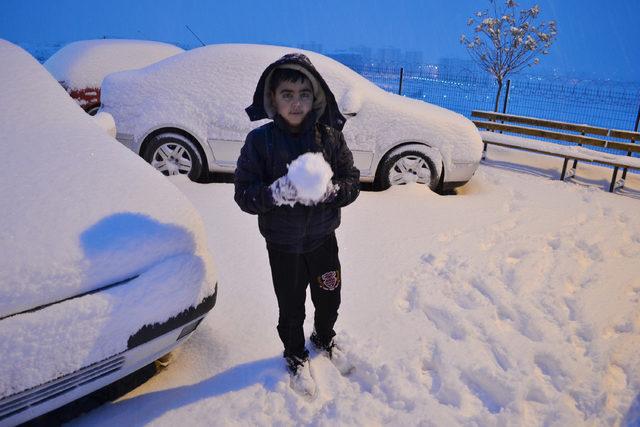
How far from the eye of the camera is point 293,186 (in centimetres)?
164

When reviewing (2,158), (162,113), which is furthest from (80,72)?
(2,158)

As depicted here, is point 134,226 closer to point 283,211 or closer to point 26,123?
point 283,211

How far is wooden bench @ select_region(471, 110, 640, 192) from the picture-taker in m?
5.63

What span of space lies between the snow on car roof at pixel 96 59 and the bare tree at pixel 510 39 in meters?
8.85

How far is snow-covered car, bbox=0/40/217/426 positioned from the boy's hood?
635 mm

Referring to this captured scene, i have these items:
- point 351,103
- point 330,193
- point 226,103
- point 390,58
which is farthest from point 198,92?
point 390,58

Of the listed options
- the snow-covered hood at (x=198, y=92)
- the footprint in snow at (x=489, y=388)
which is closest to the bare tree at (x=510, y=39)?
the snow-covered hood at (x=198, y=92)

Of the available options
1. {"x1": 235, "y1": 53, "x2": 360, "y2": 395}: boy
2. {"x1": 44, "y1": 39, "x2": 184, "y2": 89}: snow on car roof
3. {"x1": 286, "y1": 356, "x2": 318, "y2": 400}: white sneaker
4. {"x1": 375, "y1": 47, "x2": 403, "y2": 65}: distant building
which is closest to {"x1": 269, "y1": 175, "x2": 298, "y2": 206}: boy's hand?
{"x1": 235, "y1": 53, "x2": 360, "y2": 395}: boy

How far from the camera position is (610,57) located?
18938 centimetres

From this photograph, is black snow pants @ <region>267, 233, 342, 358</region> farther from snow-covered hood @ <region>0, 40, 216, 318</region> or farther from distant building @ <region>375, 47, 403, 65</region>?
distant building @ <region>375, 47, 403, 65</region>

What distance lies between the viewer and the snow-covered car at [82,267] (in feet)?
4.79

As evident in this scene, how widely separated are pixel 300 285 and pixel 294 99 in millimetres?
862

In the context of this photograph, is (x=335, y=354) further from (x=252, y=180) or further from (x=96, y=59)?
(x=96, y=59)

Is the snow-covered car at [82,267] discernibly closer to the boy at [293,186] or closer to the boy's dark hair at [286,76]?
the boy at [293,186]
